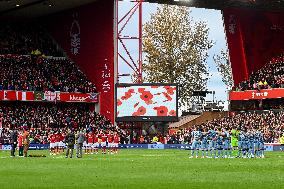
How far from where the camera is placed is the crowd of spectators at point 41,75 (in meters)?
73.5

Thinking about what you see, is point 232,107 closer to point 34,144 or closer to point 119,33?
point 119,33

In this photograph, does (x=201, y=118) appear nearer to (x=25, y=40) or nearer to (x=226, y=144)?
(x=25, y=40)

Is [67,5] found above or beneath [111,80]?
above

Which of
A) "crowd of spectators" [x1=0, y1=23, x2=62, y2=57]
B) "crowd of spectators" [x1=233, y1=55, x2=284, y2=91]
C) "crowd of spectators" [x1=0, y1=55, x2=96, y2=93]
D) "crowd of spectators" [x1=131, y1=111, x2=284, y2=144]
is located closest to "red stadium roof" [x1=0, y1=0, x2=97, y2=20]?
"crowd of spectators" [x1=0, y1=23, x2=62, y2=57]

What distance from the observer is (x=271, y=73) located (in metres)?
78.9

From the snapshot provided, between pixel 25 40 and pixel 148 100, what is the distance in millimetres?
18524

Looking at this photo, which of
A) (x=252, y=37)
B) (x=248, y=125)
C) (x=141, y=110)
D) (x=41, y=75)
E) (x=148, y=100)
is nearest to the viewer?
(x=148, y=100)

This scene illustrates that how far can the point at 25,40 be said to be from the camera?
262 feet

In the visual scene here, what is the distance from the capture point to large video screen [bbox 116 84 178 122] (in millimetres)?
68625

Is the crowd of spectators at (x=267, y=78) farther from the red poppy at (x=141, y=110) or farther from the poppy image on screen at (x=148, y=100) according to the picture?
the red poppy at (x=141, y=110)

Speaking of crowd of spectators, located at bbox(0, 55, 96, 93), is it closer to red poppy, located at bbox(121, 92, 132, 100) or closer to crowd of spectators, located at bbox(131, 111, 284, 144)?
red poppy, located at bbox(121, 92, 132, 100)

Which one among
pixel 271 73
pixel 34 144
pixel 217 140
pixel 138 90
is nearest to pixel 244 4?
pixel 271 73

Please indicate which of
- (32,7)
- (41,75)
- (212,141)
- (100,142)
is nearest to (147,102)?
(41,75)

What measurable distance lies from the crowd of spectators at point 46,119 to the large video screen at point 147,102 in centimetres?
291
